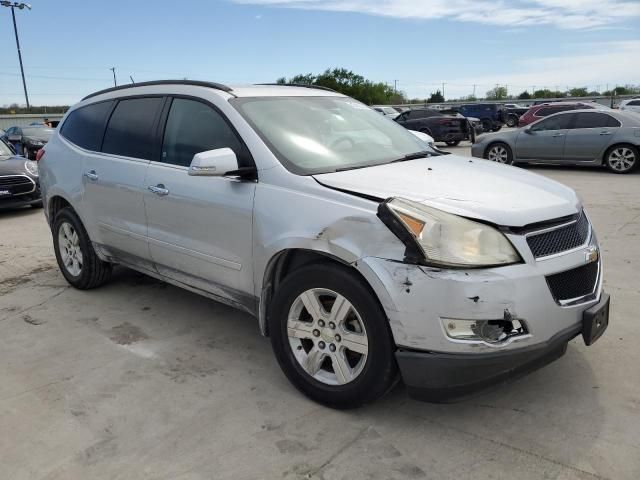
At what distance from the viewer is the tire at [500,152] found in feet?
44.9

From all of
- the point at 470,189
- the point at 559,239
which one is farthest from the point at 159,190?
the point at 559,239

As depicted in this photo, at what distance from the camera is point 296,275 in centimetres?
306

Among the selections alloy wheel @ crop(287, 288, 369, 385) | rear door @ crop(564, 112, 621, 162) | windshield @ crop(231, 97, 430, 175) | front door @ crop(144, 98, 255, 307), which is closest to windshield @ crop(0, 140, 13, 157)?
front door @ crop(144, 98, 255, 307)

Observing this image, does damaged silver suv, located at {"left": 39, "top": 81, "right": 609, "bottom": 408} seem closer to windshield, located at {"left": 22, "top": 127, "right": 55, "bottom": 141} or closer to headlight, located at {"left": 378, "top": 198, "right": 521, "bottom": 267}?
headlight, located at {"left": 378, "top": 198, "right": 521, "bottom": 267}

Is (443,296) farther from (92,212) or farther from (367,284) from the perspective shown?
(92,212)

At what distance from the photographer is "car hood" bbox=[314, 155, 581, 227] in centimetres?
275

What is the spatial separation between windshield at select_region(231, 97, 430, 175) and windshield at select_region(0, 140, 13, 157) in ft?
27.8

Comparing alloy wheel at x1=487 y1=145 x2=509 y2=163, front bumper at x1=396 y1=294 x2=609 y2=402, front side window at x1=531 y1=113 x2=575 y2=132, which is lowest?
alloy wheel at x1=487 y1=145 x2=509 y2=163

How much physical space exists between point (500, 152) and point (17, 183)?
412 inches

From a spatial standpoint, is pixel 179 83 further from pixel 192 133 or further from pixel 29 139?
pixel 29 139

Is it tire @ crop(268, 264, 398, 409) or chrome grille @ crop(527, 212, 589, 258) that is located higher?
chrome grille @ crop(527, 212, 589, 258)

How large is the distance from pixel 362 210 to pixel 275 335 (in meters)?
0.93

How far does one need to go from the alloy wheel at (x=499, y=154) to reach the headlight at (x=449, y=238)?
1173 centimetres

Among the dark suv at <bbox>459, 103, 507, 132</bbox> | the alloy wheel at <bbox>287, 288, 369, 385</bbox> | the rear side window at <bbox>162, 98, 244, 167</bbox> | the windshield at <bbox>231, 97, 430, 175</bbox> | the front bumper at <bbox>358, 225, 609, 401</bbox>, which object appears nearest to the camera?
the front bumper at <bbox>358, 225, 609, 401</bbox>
